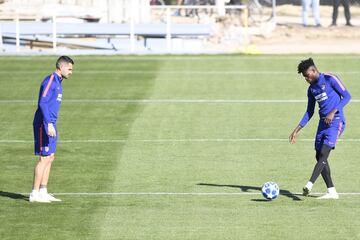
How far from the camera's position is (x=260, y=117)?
2380 centimetres

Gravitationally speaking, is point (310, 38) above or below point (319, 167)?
below

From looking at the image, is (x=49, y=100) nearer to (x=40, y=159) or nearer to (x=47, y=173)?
(x=40, y=159)

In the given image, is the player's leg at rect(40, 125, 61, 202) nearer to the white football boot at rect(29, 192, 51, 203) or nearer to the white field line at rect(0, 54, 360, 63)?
the white football boot at rect(29, 192, 51, 203)

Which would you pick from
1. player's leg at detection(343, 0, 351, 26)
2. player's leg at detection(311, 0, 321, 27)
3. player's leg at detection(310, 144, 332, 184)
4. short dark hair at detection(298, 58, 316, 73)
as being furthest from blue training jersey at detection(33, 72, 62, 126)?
player's leg at detection(343, 0, 351, 26)

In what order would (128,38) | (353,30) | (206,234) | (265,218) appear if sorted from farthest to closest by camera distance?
1. (353,30)
2. (128,38)
3. (265,218)
4. (206,234)

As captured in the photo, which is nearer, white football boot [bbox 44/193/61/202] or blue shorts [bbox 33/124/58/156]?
blue shorts [bbox 33/124/58/156]

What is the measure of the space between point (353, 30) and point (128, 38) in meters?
9.87

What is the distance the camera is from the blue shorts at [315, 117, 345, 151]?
15.4 metres

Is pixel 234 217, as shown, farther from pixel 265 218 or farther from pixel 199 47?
pixel 199 47

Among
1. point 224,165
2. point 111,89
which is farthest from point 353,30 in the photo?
point 224,165

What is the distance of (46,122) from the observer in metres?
14.9

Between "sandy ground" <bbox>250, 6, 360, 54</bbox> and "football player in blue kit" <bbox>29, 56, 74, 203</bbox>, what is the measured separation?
22526mm

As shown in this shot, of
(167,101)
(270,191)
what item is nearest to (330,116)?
(270,191)

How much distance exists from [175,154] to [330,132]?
4658 mm
